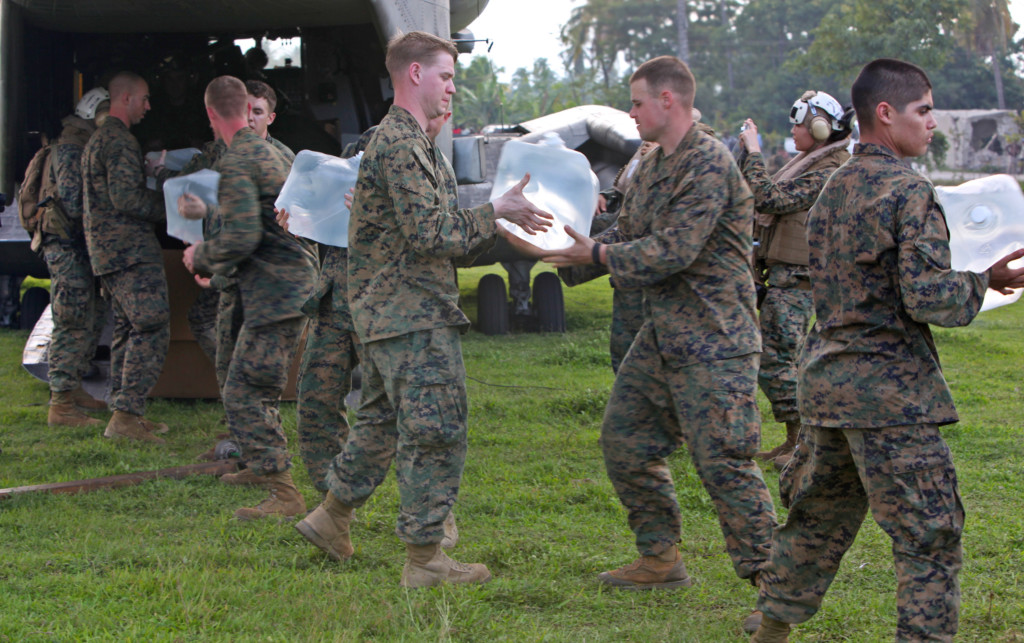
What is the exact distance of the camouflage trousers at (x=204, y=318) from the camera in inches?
298

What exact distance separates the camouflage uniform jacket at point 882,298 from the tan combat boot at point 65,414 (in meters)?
5.68

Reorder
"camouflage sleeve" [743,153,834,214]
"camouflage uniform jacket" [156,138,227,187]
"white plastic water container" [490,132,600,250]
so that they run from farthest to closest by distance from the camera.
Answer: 1. "camouflage uniform jacket" [156,138,227,187]
2. "camouflage sleeve" [743,153,834,214]
3. "white plastic water container" [490,132,600,250]

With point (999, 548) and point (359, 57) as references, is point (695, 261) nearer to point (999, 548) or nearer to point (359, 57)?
point (999, 548)

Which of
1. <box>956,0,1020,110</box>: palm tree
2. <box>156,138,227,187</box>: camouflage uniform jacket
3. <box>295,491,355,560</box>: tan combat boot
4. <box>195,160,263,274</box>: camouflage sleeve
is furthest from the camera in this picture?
<box>956,0,1020,110</box>: palm tree

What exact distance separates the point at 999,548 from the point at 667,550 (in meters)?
1.56

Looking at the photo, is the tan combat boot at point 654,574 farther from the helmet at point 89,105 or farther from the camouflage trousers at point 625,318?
the helmet at point 89,105

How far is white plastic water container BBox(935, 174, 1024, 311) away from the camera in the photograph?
3.17 metres

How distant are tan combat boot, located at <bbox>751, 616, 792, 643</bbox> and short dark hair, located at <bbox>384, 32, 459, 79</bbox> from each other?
7.82 feet

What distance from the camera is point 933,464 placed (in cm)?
292

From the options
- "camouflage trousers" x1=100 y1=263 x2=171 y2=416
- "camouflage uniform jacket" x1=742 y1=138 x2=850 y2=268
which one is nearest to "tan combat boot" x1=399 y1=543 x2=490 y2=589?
"camouflage uniform jacket" x1=742 y1=138 x2=850 y2=268

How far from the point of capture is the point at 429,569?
407 cm

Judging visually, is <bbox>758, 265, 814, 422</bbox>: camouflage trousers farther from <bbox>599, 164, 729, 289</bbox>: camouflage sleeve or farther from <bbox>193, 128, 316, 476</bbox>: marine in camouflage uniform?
<bbox>193, 128, 316, 476</bbox>: marine in camouflage uniform

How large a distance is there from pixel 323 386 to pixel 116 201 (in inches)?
109

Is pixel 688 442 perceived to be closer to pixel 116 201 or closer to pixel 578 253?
pixel 578 253
